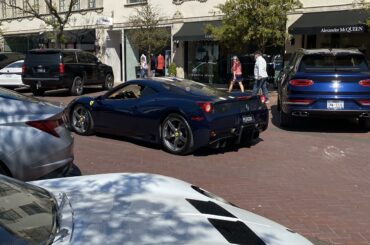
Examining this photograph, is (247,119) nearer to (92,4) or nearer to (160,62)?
(160,62)

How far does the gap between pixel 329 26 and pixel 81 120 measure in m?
12.3

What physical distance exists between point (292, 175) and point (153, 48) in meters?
19.4

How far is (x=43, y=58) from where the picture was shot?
18.7 m

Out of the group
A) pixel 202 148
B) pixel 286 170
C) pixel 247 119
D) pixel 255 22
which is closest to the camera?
pixel 286 170

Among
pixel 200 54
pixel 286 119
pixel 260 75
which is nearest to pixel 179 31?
pixel 200 54

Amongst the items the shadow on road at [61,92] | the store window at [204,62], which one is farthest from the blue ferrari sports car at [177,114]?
the store window at [204,62]

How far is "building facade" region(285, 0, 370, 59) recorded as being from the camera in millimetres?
18719

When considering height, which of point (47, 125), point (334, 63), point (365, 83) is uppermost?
point (334, 63)

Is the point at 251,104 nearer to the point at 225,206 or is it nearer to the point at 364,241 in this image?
the point at 364,241

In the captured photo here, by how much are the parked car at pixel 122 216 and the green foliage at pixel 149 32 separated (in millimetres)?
22214

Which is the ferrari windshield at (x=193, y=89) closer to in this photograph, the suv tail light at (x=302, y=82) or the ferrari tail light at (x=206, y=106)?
the ferrari tail light at (x=206, y=106)

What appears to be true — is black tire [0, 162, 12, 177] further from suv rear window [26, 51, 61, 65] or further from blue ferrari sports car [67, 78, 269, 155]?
suv rear window [26, 51, 61, 65]

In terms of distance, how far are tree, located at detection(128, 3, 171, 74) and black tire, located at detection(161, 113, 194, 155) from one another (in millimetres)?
17147

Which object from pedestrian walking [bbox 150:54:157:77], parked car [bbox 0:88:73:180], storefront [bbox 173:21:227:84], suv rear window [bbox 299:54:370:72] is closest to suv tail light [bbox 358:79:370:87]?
suv rear window [bbox 299:54:370:72]
